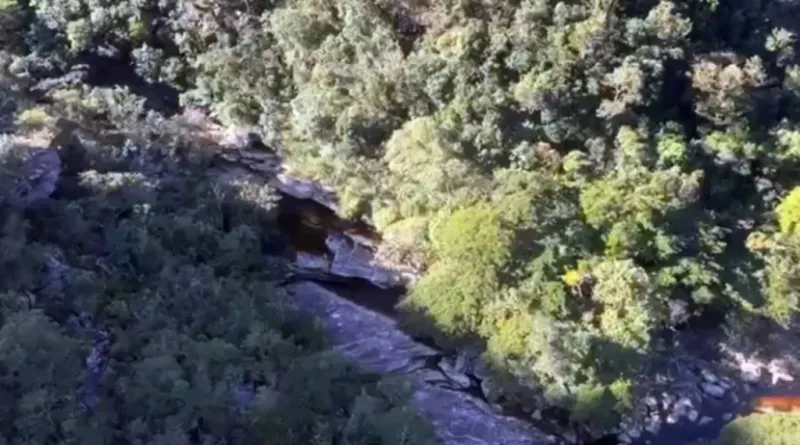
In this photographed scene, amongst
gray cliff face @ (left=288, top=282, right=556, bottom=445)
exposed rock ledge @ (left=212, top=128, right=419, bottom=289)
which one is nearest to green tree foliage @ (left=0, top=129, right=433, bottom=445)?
gray cliff face @ (left=288, top=282, right=556, bottom=445)

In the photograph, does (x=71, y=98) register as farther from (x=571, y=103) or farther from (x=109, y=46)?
(x=571, y=103)

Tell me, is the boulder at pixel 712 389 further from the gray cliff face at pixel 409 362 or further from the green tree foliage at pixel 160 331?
the green tree foliage at pixel 160 331

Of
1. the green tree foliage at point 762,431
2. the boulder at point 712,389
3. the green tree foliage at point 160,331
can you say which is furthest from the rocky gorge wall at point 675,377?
the green tree foliage at point 160,331

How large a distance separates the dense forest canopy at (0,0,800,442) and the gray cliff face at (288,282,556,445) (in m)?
0.88

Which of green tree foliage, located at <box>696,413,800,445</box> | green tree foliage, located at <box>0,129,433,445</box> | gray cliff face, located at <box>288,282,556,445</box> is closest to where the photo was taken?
green tree foliage, located at <box>0,129,433,445</box>

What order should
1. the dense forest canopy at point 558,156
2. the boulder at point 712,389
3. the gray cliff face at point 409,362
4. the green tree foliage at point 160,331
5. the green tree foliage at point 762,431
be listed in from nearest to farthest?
1. the green tree foliage at point 160,331
2. the green tree foliage at point 762,431
3. the gray cliff face at point 409,362
4. the dense forest canopy at point 558,156
5. the boulder at point 712,389

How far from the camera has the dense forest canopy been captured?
18234 millimetres

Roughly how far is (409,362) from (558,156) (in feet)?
17.9

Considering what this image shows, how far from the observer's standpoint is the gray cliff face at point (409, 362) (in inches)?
695

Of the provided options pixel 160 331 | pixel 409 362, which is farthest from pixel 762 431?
pixel 160 331

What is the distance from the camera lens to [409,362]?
61.9 feet

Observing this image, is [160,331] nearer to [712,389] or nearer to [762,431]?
[762,431]

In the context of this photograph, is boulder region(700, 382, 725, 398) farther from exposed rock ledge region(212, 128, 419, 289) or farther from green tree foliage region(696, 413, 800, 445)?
exposed rock ledge region(212, 128, 419, 289)

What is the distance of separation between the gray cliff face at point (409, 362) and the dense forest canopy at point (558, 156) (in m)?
0.88
